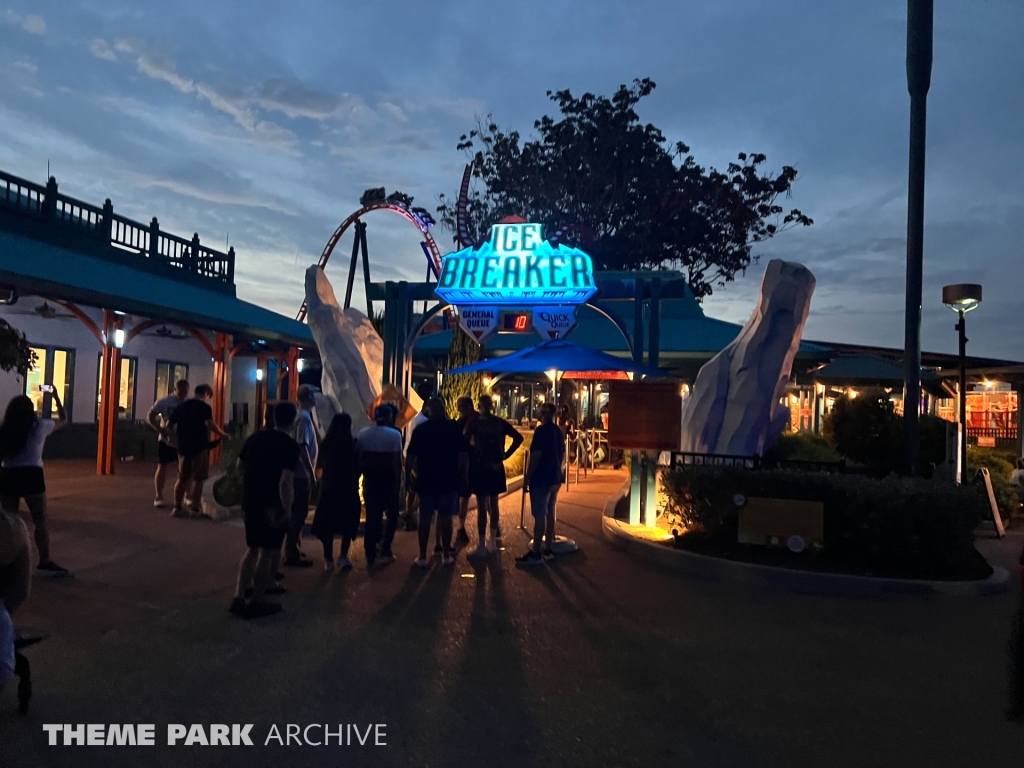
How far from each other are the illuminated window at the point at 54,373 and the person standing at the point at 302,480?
1121cm

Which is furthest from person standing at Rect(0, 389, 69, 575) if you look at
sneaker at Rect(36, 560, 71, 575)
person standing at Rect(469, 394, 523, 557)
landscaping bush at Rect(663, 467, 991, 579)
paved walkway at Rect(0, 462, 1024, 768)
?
landscaping bush at Rect(663, 467, 991, 579)

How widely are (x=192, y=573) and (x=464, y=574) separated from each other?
8.17ft

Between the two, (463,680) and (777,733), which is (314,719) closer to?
(463,680)

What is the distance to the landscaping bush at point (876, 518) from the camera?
7.43m

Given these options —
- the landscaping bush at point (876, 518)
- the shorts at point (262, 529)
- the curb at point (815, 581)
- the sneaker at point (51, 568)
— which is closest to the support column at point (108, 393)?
the sneaker at point (51, 568)

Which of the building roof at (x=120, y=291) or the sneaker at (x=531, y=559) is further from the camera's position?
the building roof at (x=120, y=291)

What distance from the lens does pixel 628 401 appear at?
950 cm

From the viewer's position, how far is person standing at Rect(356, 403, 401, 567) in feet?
24.8

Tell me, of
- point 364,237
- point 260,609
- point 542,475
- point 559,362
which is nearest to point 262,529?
point 260,609

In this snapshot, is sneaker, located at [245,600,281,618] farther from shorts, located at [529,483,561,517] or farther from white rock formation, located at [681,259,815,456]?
white rock formation, located at [681,259,815,456]

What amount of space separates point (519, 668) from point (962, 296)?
10891 millimetres

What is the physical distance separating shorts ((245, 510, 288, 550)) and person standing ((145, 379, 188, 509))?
4.71 meters

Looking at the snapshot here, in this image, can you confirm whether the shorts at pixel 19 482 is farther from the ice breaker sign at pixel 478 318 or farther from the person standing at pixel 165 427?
the ice breaker sign at pixel 478 318

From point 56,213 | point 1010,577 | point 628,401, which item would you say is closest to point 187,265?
point 56,213
